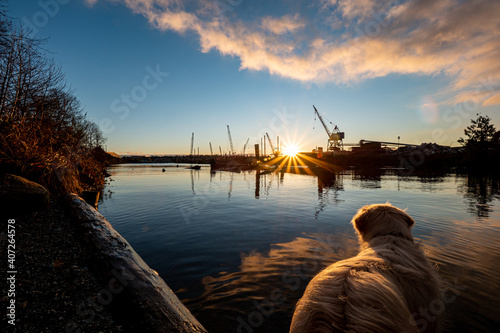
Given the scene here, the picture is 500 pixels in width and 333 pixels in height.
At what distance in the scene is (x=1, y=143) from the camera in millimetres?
8047

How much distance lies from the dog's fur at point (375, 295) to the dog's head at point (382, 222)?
36 cm

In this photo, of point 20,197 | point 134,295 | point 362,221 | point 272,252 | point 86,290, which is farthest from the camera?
point 272,252

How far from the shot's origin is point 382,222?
3.43 metres

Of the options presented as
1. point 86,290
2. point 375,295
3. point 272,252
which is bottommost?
point 272,252

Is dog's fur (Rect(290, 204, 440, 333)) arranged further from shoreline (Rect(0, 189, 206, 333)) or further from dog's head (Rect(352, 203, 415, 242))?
shoreline (Rect(0, 189, 206, 333))

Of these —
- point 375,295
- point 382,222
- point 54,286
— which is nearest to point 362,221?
point 382,222

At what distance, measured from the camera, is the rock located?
571 cm

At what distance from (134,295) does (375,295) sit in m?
3.09

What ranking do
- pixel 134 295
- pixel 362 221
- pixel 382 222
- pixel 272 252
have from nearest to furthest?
pixel 134 295 → pixel 382 222 → pixel 362 221 → pixel 272 252

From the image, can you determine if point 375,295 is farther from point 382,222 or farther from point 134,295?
point 134,295

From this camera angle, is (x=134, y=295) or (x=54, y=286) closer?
(x=134, y=295)

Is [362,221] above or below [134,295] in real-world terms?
above

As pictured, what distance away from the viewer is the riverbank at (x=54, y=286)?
2.47 meters

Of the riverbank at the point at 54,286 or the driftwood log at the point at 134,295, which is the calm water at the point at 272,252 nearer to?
the driftwood log at the point at 134,295
